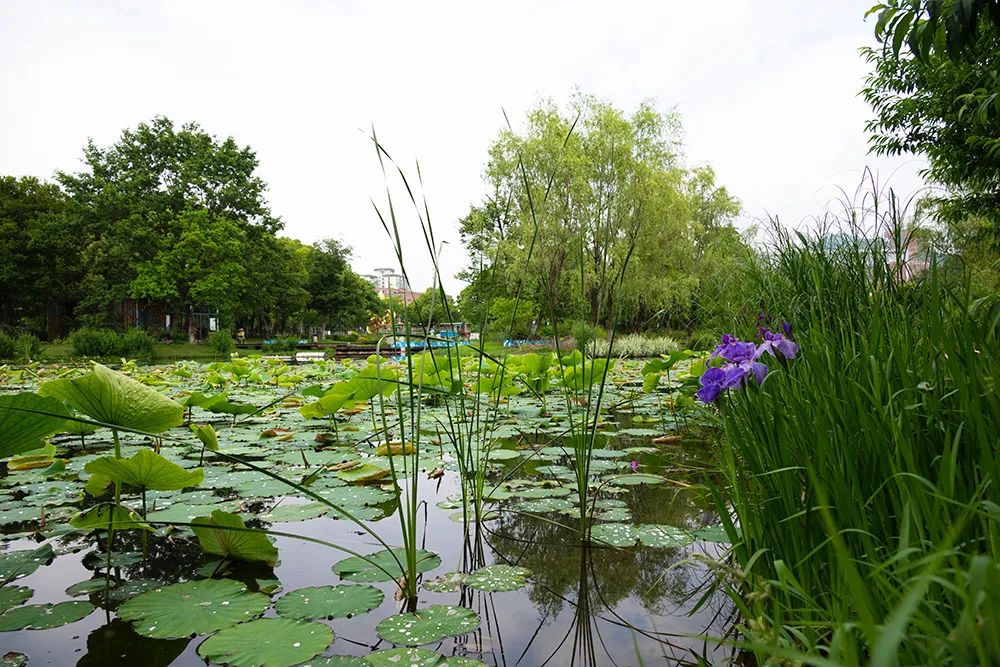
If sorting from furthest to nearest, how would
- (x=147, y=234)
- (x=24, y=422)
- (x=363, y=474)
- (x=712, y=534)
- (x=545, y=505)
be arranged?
(x=147, y=234)
(x=363, y=474)
(x=545, y=505)
(x=712, y=534)
(x=24, y=422)

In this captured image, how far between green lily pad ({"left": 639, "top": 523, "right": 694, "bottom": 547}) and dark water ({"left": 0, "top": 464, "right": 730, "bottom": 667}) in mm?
29

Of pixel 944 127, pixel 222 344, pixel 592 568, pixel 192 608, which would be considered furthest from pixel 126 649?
pixel 222 344

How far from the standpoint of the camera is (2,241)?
64.5ft

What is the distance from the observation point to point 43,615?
1.05m

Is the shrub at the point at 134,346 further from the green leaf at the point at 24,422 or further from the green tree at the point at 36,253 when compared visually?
the green leaf at the point at 24,422

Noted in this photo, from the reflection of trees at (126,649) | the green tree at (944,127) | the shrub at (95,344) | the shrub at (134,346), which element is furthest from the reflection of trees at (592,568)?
the shrub at (134,346)

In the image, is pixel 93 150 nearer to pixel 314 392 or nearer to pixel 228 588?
pixel 314 392

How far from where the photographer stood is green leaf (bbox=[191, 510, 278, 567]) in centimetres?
122

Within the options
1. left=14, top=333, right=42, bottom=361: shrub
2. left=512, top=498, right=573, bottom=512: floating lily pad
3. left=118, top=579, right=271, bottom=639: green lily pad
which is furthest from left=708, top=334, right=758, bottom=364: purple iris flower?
left=14, top=333, right=42, bottom=361: shrub

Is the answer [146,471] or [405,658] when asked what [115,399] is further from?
[405,658]

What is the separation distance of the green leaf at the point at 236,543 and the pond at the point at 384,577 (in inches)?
0.9

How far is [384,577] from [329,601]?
0.49ft

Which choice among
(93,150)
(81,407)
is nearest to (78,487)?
(81,407)

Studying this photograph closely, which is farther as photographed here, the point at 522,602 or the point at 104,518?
the point at 104,518
